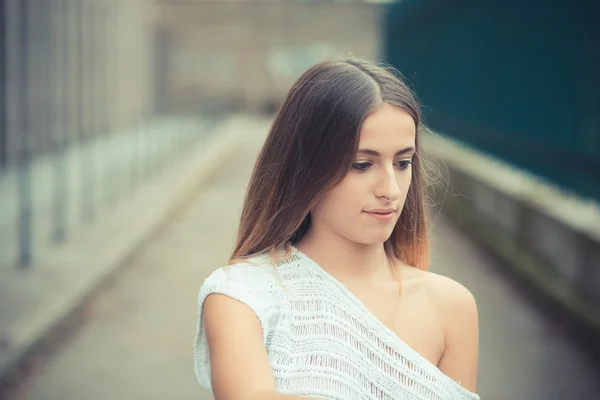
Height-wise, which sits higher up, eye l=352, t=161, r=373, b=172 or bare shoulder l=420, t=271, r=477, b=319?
eye l=352, t=161, r=373, b=172

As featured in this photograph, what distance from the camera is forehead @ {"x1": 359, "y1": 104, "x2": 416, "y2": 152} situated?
184cm

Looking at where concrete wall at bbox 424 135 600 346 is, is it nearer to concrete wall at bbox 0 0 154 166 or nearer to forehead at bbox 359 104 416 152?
forehead at bbox 359 104 416 152

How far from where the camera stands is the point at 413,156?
2.10m

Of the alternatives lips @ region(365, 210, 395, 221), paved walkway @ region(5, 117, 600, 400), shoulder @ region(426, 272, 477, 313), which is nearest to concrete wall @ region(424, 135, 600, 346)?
paved walkway @ region(5, 117, 600, 400)

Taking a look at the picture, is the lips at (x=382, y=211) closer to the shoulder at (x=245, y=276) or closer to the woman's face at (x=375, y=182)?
the woman's face at (x=375, y=182)

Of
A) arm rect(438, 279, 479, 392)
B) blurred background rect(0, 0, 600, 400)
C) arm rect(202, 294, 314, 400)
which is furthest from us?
blurred background rect(0, 0, 600, 400)

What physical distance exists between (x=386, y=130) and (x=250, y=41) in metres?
52.3

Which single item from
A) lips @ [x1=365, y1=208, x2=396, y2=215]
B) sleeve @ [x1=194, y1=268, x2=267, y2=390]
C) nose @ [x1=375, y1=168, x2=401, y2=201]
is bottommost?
sleeve @ [x1=194, y1=268, x2=267, y2=390]

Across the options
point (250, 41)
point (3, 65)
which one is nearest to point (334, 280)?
point (3, 65)

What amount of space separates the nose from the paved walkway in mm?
3875

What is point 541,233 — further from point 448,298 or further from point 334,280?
point 334,280

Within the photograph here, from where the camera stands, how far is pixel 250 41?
53406mm

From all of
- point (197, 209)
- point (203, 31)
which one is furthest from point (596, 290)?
point (203, 31)

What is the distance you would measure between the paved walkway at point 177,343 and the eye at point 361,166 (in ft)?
12.7
